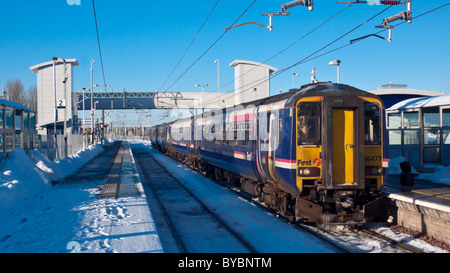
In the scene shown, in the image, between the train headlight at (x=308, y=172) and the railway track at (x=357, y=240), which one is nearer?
the railway track at (x=357, y=240)

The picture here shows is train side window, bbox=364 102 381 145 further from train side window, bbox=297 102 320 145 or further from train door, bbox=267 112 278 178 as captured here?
train door, bbox=267 112 278 178

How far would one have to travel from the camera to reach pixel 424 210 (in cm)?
865

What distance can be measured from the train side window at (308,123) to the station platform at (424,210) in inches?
107

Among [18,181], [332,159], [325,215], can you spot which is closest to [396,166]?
[332,159]

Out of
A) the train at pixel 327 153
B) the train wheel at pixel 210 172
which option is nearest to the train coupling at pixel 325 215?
the train at pixel 327 153

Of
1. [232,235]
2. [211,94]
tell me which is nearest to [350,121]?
[232,235]

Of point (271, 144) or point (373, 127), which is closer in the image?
point (373, 127)

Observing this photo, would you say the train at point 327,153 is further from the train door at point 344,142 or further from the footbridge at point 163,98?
the footbridge at point 163,98

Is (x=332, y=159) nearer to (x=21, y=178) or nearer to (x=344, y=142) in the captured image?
(x=344, y=142)

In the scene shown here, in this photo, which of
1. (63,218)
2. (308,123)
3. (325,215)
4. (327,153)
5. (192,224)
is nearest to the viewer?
(325,215)

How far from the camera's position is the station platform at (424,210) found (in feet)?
26.9

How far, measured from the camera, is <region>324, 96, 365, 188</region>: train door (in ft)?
28.0

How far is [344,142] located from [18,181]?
9662 mm
